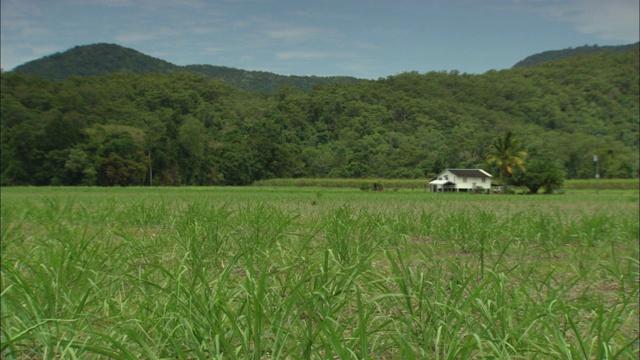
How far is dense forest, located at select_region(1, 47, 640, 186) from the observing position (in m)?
3.62

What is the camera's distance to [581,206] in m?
6.16

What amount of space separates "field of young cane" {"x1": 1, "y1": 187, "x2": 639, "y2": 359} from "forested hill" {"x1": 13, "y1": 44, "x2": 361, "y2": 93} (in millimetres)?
1128

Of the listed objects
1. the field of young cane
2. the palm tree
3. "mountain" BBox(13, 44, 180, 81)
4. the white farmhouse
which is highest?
"mountain" BBox(13, 44, 180, 81)

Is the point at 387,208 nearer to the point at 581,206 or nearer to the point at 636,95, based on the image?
the point at 636,95

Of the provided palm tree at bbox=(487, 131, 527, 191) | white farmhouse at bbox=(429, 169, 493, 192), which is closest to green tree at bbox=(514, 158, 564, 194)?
palm tree at bbox=(487, 131, 527, 191)

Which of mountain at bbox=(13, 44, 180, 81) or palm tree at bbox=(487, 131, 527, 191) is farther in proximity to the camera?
mountain at bbox=(13, 44, 180, 81)

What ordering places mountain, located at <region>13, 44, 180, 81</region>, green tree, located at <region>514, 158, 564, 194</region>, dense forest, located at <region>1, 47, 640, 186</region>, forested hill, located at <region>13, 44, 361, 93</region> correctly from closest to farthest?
dense forest, located at <region>1, 47, 640, 186</region>, green tree, located at <region>514, 158, 564, 194</region>, forested hill, located at <region>13, 44, 361, 93</region>, mountain, located at <region>13, 44, 180, 81</region>

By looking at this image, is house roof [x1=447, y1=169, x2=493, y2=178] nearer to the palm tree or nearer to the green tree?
the palm tree

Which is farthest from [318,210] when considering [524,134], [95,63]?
[95,63]

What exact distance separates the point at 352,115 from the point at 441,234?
5.37 feet

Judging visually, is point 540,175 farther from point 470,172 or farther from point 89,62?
point 89,62

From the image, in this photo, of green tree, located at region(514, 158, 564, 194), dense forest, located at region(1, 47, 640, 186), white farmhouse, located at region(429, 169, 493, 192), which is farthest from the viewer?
green tree, located at region(514, 158, 564, 194)

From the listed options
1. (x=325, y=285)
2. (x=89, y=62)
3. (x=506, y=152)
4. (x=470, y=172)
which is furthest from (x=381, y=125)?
(x=89, y=62)

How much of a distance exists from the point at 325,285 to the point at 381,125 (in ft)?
7.52
